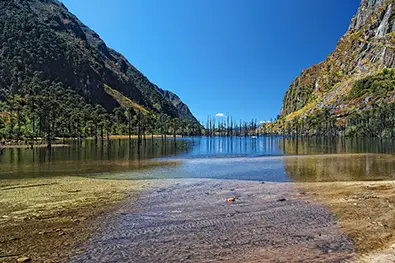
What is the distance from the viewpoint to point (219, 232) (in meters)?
13.1

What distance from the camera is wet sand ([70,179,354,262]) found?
1055cm

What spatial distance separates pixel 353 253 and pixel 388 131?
168 metres

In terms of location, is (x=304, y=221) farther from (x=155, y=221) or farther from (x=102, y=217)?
(x=102, y=217)

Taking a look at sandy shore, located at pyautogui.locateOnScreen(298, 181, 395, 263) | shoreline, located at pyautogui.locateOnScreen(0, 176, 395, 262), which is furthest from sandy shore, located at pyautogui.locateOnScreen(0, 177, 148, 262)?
sandy shore, located at pyautogui.locateOnScreen(298, 181, 395, 263)

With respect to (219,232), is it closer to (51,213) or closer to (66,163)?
(51,213)

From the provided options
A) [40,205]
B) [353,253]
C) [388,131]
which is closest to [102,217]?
[40,205]

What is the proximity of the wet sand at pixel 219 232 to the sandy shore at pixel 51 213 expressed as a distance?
0.98 metres

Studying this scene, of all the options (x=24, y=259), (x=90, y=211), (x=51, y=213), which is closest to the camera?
(x=24, y=259)

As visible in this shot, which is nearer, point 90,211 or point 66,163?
point 90,211

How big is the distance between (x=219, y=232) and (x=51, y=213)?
9.63 meters

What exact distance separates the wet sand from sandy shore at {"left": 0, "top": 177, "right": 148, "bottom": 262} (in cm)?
98

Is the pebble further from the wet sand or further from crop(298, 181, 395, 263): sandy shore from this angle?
crop(298, 181, 395, 263): sandy shore

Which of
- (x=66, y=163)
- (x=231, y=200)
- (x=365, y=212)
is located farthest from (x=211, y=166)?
(x=365, y=212)

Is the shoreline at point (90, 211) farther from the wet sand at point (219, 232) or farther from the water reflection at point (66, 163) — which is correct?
the water reflection at point (66, 163)
